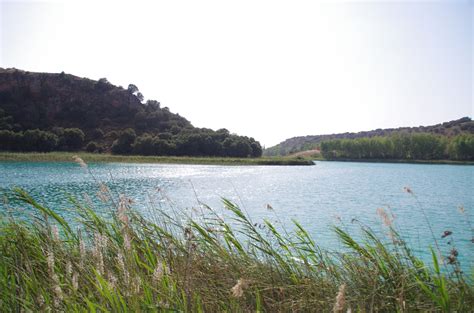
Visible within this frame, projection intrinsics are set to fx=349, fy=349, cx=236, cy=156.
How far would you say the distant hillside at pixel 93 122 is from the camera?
82.1 metres

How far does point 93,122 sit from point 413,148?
335 ft

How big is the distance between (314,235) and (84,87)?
11189 cm

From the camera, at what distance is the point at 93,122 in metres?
102

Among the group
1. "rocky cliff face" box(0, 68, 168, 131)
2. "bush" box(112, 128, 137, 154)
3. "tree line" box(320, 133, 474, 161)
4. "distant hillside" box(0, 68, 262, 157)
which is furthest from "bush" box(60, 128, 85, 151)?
"tree line" box(320, 133, 474, 161)

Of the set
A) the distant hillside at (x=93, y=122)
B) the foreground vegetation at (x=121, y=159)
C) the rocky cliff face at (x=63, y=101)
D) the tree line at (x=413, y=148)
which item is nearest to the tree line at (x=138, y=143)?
the distant hillside at (x=93, y=122)

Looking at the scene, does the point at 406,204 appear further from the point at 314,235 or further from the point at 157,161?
the point at 157,161

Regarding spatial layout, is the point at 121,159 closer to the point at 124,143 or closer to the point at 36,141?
the point at 124,143

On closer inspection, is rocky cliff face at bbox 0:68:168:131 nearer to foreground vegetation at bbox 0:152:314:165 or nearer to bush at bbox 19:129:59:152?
bush at bbox 19:129:59:152

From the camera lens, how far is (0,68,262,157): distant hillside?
82.1m

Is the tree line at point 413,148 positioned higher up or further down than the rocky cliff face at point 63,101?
further down

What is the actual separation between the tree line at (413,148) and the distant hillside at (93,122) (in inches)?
1789

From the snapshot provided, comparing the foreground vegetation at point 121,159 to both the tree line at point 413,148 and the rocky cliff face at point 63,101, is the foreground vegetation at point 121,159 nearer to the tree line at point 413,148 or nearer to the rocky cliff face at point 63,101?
the rocky cliff face at point 63,101

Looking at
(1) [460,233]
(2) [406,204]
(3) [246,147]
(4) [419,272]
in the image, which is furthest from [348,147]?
(4) [419,272]

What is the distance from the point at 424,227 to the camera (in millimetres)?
16781
